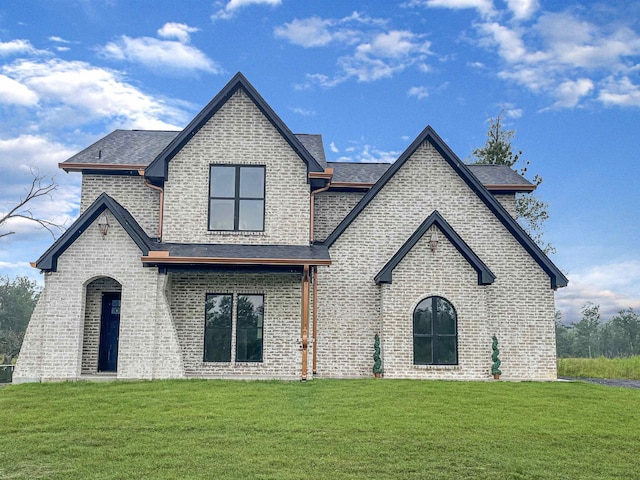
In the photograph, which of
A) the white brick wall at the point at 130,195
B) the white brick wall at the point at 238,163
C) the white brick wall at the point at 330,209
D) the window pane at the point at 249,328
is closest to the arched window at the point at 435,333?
the white brick wall at the point at 238,163

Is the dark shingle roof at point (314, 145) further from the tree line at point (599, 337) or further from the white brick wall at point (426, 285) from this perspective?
the tree line at point (599, 337)

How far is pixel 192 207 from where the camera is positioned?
17.0 metres

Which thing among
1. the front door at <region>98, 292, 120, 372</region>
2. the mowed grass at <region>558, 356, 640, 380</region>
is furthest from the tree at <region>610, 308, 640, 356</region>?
the front door at <region>98, 292, 120, 372</region>

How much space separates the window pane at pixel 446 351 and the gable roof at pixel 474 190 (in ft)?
12.5

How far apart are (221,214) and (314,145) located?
16.9 ft

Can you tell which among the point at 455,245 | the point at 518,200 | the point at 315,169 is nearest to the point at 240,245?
the point at 315,169

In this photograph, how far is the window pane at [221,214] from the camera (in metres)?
17.1

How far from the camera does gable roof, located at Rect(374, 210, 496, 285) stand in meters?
16.5

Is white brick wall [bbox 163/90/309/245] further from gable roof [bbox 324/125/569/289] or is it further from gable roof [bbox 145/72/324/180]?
gable roof [bbox 324/125/569/289]

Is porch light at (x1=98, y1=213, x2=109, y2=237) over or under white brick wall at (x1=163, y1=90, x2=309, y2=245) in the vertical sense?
under

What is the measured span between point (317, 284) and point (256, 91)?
19.4 ft

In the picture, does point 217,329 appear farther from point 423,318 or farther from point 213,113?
point 213,113

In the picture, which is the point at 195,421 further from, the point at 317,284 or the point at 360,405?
the point at 317,284

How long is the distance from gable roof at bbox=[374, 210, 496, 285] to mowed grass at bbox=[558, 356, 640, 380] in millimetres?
10344
